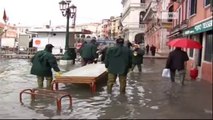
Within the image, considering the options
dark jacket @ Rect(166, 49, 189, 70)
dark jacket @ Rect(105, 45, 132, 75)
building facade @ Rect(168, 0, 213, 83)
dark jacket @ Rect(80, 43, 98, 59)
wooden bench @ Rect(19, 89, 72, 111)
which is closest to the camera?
wooden bench @ Rect(19, 89, 72, 111)

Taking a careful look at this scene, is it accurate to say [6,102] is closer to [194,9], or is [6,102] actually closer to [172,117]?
[172,117]

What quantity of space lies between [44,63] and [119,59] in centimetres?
212

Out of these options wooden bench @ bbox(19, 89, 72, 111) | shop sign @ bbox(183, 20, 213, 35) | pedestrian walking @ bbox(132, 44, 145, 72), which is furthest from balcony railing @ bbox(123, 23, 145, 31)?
wooden bench @ bbox(19, 89, 72, 111)

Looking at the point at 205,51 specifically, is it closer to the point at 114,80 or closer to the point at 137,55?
the point at 137,55

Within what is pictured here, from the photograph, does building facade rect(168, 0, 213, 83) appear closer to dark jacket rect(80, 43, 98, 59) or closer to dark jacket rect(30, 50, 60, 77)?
dark jacket rect(80, 43, 98, 59)

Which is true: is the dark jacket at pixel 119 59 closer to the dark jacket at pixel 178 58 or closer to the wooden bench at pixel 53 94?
the wooden bench at pixel 53 94

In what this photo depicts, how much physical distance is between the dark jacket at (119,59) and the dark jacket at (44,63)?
1.54 m

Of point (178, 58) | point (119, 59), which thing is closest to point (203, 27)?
point (178, 58)

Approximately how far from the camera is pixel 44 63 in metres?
12.9

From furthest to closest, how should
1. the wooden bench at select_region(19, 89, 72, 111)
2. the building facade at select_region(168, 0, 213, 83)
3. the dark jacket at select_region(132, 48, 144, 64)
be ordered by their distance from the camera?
1. the dark jacket at select_region(132, 48, 144, 64)
2. the building facade at select_region(168, 0, 213, 83)
3. the wooden bench at select_region(19, 89, 72, 111)

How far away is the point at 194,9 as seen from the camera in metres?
22.3

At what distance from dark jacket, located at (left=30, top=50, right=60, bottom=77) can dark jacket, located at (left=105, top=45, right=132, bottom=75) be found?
5.06 ft

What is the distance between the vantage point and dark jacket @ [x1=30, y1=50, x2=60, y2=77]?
1280cm

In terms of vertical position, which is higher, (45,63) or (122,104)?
(45,63)
